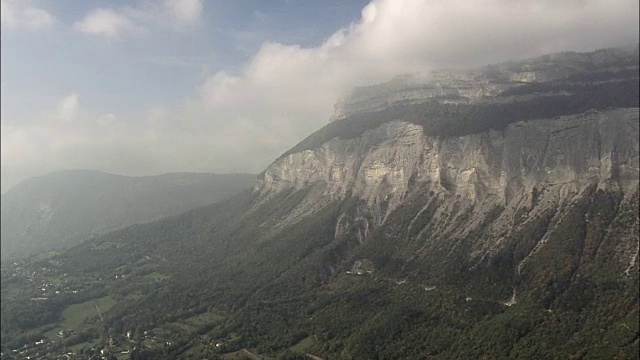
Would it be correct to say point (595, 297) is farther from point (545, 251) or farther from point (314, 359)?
point (314, 359)

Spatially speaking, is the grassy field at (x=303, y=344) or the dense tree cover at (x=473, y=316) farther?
the grassy field at (x=303, y=344)

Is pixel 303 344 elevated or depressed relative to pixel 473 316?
depressed

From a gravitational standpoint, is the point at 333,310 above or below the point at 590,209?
below

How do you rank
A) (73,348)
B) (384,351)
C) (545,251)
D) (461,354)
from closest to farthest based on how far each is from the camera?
(461,354), (384,351), (73,348), (545,251)

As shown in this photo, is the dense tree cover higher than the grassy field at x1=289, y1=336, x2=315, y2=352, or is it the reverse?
the dense tree cover

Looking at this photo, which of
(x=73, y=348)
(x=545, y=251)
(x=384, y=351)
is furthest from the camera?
(x=545, y=251)

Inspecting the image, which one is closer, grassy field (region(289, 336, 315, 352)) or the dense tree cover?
the dense tree cover

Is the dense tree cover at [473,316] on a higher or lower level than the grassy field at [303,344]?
higher

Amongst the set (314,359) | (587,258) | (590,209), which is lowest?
(314,359)

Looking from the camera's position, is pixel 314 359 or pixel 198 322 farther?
pixel 198 322

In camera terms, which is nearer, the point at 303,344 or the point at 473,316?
the point at 473,316

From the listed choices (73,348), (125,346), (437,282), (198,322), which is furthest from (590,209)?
(73,348)
